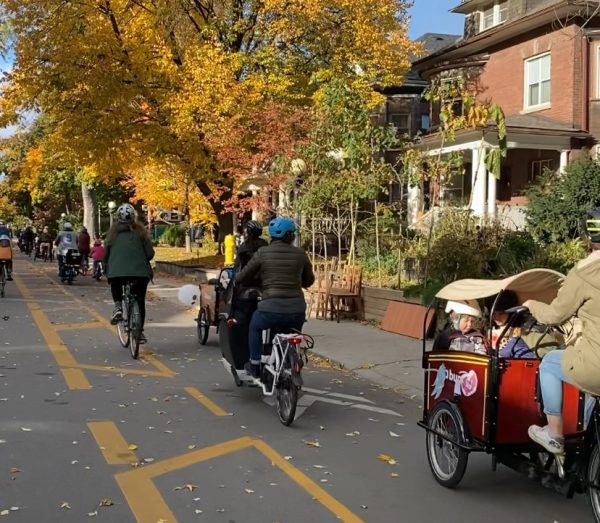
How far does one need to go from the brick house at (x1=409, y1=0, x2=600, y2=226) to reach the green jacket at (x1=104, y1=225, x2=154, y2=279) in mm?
12424

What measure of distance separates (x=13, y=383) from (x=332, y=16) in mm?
19578

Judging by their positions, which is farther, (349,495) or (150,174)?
(150,174)

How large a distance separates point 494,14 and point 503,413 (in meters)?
25.8

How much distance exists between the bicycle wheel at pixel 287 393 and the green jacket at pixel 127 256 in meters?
3.99

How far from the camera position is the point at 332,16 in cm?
2486

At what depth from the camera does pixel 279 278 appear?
23.4ft

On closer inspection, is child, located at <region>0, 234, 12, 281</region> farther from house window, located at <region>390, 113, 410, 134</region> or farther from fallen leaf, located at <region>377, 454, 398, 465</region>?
house window, located at <region>390, 113, 410, 134</region>

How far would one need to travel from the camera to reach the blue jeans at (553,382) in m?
4.42

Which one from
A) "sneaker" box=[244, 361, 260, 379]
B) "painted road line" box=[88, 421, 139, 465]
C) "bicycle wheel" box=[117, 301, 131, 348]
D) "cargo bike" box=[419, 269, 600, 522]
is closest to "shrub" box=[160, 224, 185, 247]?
"bicycle wheel" box=[117, 301, 131, 348]

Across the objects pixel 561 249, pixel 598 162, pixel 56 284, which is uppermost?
pixel 598 162

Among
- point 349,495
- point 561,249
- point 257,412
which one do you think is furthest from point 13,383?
point 561,249

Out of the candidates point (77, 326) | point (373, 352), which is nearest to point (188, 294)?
point (77, 326)

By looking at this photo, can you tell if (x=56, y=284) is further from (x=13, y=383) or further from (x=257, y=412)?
(x=257, y=412)

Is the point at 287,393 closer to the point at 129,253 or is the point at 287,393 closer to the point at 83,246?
the point at 129,253
